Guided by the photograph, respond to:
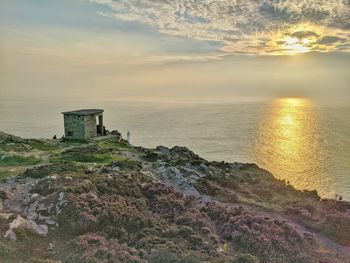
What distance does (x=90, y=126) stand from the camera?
51500mm

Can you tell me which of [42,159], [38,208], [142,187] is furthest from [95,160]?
[38,208]

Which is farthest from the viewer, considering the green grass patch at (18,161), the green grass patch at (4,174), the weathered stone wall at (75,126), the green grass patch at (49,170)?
the weathered stone wall at (75,126)

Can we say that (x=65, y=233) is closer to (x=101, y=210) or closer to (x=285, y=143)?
(x=101, y=210)

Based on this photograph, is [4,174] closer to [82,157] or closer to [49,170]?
[49,170]

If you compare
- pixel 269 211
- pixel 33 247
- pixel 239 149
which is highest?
pixel 33 247

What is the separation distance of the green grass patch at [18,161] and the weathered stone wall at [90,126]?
50.1 ft

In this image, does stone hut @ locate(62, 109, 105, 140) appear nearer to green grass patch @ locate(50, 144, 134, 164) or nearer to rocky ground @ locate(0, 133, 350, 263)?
green grass patch @ locate(50, 144, 134, 164)

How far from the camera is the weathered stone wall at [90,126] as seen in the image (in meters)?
50.7

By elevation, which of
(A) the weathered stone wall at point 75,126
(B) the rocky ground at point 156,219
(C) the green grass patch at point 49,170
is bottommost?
(B) the rocky ground at point 156,219

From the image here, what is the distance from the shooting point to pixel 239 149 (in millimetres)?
92875

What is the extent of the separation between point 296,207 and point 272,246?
825 centimetres

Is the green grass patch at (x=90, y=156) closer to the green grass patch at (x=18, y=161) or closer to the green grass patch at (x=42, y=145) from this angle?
the green grass patch at (x=18, y=161)

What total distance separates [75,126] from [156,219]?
32816 mm

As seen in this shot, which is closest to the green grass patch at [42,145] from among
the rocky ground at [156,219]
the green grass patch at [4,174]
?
the rocky ground at [156,219]
